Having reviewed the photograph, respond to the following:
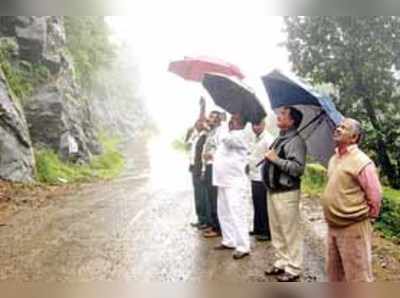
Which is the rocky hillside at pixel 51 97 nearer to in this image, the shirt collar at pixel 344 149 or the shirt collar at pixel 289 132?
the shirt collar at pixel 289 132

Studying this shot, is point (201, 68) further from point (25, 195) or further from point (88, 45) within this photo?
point (25, 195)

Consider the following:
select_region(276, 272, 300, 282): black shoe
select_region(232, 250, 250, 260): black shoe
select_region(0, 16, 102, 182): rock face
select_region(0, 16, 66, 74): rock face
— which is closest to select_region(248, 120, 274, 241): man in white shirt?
select_region(232, 250, 250, 260): black shoe

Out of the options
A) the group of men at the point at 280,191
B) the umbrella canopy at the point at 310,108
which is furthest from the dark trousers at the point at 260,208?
the umbrella canopy at the point at 310,108

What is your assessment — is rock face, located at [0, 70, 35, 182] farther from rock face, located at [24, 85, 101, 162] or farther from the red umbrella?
the red umbrella

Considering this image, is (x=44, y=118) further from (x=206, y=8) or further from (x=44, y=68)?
(x=206, y=8)

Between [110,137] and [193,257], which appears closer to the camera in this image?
[193,257]

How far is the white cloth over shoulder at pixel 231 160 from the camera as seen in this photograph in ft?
12.3

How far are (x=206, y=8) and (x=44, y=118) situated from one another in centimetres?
117

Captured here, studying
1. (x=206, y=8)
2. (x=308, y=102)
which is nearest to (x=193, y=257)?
(x=308, y=102)

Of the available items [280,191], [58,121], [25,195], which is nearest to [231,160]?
[280,191]

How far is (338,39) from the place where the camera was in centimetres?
385

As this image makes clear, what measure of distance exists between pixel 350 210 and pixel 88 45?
1845mm

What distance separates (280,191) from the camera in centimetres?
364

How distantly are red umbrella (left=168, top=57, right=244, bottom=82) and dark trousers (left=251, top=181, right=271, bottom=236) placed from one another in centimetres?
64
